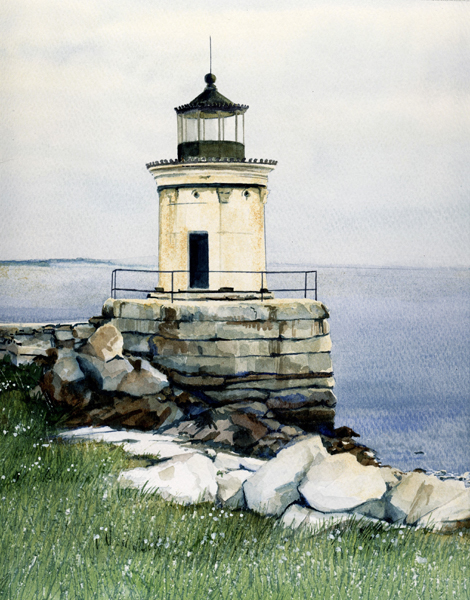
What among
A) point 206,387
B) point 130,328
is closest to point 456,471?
point 206,387

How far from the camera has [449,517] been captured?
4.59 metres

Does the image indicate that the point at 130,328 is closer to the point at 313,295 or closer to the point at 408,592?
the point at 313,295

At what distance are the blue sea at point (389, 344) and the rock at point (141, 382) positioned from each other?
1.71 m

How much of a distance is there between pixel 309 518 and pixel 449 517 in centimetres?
97

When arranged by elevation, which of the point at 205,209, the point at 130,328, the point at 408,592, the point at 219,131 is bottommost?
the point at 408,592

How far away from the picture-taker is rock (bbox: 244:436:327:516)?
4867 mm

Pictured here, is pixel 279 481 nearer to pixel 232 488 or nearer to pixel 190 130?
pixel 232 488

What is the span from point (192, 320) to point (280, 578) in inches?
243

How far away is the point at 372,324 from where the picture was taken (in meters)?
35.8

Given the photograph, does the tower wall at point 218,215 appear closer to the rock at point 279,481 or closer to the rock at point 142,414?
the rock at point 142,414

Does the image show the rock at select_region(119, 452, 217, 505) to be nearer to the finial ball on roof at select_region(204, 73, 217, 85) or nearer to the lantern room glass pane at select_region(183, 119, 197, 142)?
the finial ball on roof at select_region(204, 73, 217, 85)

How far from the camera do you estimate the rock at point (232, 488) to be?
498 cm

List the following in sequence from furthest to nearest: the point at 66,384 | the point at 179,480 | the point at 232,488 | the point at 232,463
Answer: the point at 66,384, the point at 232,463, the point at 232,488, the point at 179,480

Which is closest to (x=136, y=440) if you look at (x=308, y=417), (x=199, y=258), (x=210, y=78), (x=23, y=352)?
(x=23, y=352)
